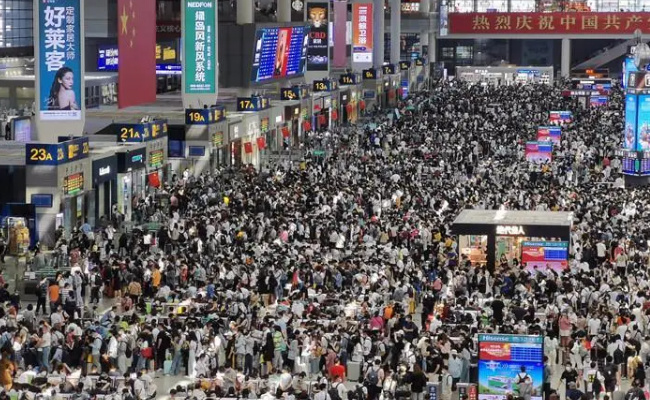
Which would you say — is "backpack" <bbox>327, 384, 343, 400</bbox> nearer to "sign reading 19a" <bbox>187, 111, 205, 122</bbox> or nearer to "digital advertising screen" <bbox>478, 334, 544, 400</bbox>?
"digital advertising screen" <bbox>478, 334, 544, 400</bbox>

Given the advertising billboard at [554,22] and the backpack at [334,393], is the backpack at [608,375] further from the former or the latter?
the advertising billboard at [554,22]

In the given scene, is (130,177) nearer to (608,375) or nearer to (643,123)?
(643,123)

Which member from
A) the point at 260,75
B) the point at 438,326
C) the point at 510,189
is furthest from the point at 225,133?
the point at 438,326

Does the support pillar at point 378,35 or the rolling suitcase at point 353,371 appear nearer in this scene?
the rolling suitcase at point 353,371

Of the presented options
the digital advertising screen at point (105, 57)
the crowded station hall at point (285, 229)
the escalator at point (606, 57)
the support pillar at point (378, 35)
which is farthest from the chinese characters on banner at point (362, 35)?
the escalator at point (606, 57)

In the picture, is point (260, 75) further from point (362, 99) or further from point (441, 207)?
point (441, 207)

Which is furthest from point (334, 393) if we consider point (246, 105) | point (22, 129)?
point (246, 105)
